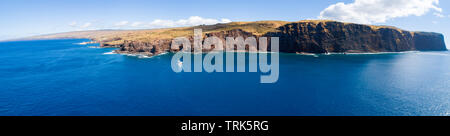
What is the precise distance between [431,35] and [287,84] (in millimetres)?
225703

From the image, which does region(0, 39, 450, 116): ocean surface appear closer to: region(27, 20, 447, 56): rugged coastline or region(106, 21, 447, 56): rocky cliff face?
region(27, 20, 447, 56): rugged coastline

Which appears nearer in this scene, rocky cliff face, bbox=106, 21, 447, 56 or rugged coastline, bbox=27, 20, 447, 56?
rugged coastline, bbox=27, 20, 447, 56

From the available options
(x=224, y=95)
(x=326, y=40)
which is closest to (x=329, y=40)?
(x=326, y=40)

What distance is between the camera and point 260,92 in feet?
179

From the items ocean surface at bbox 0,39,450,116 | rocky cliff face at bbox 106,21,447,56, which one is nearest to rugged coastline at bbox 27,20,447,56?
rocky cliff face at bbox 106,21,447,56

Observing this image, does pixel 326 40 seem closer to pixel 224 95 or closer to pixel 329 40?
pixel 329 40

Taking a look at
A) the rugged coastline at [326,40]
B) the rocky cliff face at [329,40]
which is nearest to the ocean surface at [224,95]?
the rugged coastline at [326,40]

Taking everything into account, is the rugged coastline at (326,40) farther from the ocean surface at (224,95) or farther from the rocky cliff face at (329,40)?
the ocean surface at (224,95)

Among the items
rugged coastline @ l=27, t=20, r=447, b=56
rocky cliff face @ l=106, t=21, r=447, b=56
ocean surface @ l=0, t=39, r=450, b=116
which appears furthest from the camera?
rocky cliff face @ l=106, t=21, r=447, b=56

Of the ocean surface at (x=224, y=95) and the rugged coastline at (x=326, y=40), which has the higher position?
the rugged coastline at (x=326, y=40)

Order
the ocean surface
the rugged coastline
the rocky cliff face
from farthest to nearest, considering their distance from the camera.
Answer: the rocky cliff face < the rugged coastline < the ocean surface

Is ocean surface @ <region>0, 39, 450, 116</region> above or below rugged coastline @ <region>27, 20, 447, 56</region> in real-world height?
below

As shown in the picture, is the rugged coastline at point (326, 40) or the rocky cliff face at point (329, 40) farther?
the rocky cliff face at point (329, 40)
